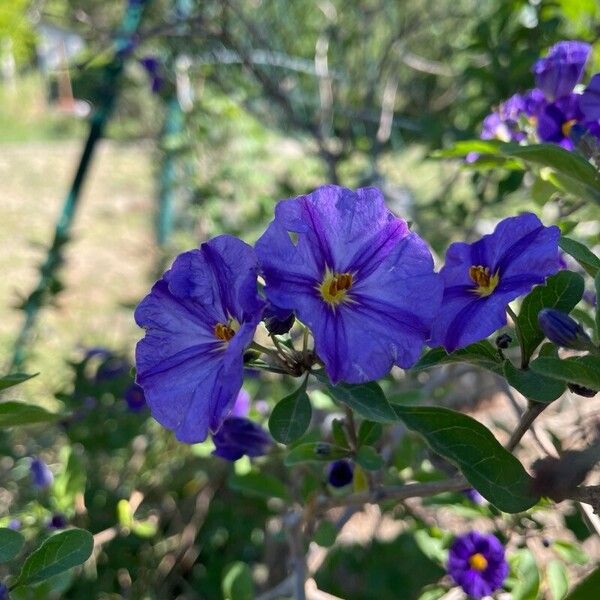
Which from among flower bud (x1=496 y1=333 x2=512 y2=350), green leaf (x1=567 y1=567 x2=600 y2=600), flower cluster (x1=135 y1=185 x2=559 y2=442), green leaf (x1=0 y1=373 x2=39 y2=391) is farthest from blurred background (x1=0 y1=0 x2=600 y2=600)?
green leaf (x1=567 y1=567 x2=600 y2=600)

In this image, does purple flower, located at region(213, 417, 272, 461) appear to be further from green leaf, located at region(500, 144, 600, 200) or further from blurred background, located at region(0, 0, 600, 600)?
green leaf, located at region(500, 144, 600, 200)

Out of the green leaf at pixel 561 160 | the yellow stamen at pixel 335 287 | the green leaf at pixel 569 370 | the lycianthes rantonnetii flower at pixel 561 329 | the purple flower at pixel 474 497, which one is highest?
the green leaf at pixel 561 160

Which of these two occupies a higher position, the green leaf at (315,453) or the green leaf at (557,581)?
the green leaf at (315,453)

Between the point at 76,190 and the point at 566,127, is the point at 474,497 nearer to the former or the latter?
the point at 566,127

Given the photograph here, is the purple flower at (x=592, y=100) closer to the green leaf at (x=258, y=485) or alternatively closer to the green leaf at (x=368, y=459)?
the green leaf at (x=368, y=459)

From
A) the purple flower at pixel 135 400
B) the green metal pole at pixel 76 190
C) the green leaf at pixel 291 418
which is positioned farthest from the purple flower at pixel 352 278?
the green metal pole at pixel 76 190

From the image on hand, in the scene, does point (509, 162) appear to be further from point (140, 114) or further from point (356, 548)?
point (140, 114)

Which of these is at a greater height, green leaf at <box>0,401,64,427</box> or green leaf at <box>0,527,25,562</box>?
green leaf at <box>0,401,64,427</box>

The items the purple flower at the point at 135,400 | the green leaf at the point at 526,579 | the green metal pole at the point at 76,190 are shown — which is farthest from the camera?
the green metal pole at the point at 76,190

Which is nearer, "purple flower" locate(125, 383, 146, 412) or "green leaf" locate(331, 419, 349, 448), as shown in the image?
"green leaf" locate(331, 419, 349, 448)
